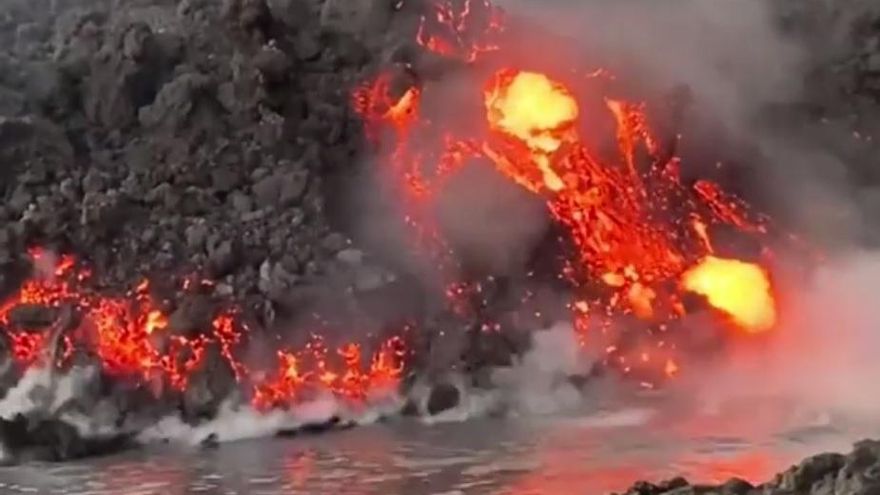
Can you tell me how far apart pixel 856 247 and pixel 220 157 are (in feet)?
26.5

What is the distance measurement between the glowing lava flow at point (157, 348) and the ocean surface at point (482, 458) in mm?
755

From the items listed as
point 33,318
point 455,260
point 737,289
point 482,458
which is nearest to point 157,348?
point 33,318

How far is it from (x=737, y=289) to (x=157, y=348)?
22.5 ft

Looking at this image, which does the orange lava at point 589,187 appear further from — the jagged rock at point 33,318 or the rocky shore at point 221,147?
the jagged rock at point 33,318

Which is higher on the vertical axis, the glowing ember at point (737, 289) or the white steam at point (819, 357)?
the glowing ember at point (737, 289)

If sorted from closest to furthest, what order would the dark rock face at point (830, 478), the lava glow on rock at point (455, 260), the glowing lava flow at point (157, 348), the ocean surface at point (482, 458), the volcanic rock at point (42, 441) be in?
1. the dark rock face at point (830, 478)
2. the ocean surface at point (482, 458)
3. the volcanic rock at point (42, 441)
4. the glowing lava flow at point (157, 348)
5. the lava glow on rock at point (455, 260)

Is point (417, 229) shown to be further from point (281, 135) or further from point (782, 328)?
point (782, 328)

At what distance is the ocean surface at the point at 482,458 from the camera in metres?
12.3

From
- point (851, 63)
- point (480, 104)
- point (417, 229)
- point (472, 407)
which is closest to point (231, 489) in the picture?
point (472, 407)

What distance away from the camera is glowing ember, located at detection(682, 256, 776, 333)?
681 inches

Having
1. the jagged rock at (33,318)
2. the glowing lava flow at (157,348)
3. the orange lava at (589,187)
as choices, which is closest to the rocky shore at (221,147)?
the glowing lava flow at (157,348)

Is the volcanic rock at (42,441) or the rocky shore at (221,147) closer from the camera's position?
the volcanic rock at (42,441)

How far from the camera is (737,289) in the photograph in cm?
1764

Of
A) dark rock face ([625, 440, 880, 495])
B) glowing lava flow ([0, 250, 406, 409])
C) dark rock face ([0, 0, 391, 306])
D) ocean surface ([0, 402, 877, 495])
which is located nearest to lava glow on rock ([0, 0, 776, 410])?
glowing lava flow ([0, 250, 406, 409])
